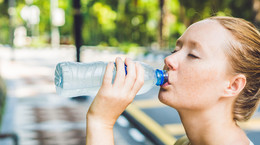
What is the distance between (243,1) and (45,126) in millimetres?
21752

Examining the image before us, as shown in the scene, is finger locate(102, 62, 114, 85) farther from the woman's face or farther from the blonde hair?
the blonde hair

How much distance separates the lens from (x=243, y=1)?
24.8m

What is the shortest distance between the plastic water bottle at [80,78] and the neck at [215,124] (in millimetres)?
207

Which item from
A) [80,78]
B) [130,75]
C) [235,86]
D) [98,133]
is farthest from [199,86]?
[80,78]

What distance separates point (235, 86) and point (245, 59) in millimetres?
104

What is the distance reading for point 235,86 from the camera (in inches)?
50.7

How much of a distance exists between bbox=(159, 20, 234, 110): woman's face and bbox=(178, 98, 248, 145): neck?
0.04 metres

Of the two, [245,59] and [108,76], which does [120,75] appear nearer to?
[108,76]

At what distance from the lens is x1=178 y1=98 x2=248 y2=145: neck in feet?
4.30

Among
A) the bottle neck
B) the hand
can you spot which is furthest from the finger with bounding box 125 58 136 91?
the bottle neck

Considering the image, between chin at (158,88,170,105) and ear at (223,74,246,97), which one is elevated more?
ear at (223,74,246,97)

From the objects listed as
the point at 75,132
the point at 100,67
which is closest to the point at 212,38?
the point at 100,67

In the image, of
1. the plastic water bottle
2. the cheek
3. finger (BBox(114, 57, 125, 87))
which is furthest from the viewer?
the plastic water bottle

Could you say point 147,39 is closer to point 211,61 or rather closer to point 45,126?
point 45,126
